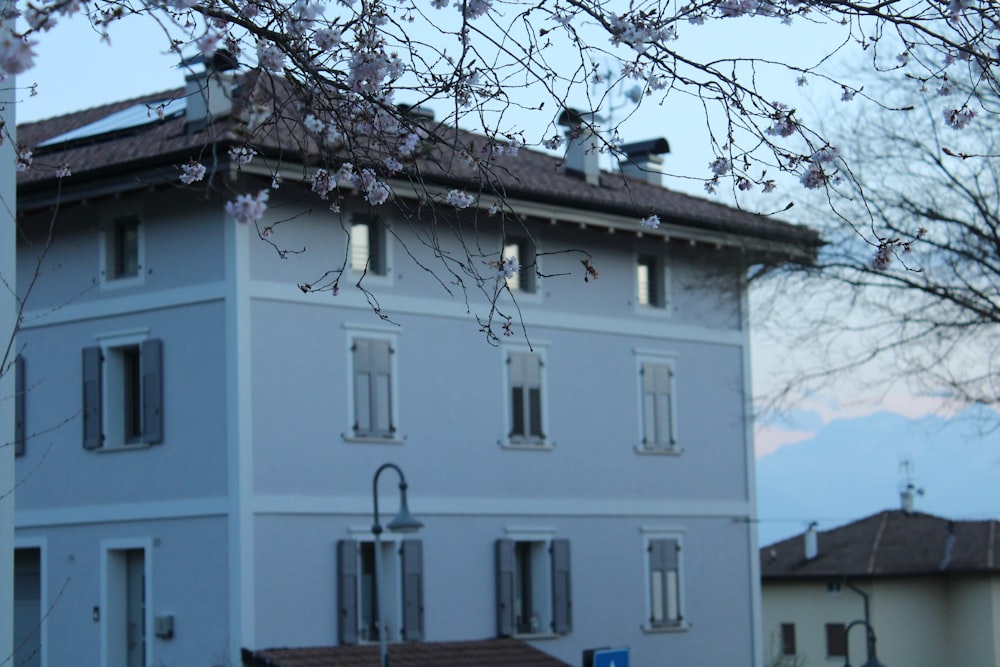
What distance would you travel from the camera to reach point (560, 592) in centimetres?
2748

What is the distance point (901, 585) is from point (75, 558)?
1022 inches

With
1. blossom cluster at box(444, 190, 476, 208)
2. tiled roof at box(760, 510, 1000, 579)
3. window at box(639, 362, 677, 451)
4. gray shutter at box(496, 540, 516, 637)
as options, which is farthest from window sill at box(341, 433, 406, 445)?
tiled roof at box(760, 510, 1000, 579)

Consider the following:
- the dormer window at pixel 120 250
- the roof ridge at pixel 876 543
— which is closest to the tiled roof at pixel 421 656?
the dormer window at pixel 120 250

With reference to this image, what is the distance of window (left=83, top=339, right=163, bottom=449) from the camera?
2441 cm

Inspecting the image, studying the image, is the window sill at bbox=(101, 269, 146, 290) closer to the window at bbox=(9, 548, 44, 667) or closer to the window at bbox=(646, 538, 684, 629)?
the window at bbox=(9, 548, 44, 667)

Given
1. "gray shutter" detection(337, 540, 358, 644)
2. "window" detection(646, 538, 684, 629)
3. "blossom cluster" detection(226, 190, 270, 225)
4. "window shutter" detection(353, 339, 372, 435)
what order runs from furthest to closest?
"window" detection(646, 538, 684, 629)
"window shutter" detection(353, 339, 372, 435)
"gray shutter" detection(337, 540, 358, 644)
"blossom cluster" detection(226, 190, 270, 225)

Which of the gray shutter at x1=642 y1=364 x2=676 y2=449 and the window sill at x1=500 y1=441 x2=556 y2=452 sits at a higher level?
the gray shutter at x1=642 y1=364 x2=676 y2=449

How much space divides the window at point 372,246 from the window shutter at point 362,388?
113 cm

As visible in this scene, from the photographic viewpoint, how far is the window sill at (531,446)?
1067 inches

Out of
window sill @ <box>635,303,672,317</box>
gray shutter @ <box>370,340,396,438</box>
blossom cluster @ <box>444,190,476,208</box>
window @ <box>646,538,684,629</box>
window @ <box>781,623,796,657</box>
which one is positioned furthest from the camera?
window @ <box>781,623,796,657</box>

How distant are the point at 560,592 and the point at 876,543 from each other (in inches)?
873

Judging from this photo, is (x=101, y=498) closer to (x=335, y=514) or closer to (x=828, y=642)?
(x=335, y=514)

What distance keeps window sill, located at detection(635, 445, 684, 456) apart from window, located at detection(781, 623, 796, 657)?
1791 cm

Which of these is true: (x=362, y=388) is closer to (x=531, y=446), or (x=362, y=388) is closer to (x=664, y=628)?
(x=531, y=446)
